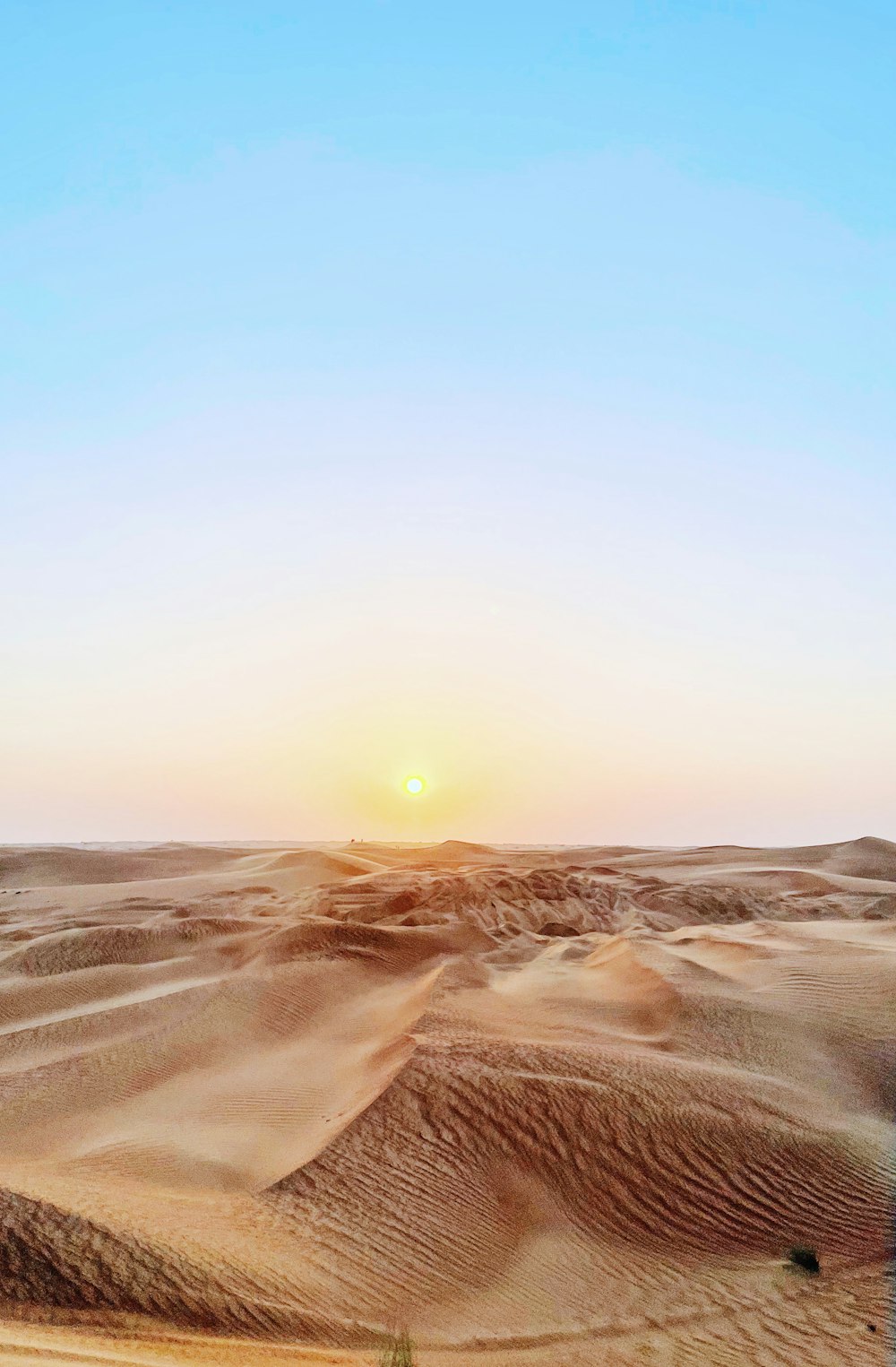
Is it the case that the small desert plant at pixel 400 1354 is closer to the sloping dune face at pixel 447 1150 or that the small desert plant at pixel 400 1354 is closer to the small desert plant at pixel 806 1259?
the sloping dune face at pixel 447 1150

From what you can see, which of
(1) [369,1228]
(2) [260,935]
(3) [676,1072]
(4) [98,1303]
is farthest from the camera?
(2) [260,935]

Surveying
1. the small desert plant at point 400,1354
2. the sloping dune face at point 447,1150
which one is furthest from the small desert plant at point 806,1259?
the small desert plant at point 400,1354

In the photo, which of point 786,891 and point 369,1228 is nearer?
point 369,1228

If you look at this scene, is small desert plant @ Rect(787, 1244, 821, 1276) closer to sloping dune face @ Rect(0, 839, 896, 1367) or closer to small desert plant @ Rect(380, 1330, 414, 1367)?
sloping dune face @ Rect(0, 839, 896, 1367)

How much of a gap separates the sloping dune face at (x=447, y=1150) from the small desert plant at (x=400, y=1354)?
82 mm

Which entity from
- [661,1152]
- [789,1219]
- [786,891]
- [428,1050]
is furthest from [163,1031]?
[786,891]

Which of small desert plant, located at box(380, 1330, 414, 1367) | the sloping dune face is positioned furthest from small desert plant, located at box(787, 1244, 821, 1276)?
small desert plant, located at box(380, 1330, 414, 1367)

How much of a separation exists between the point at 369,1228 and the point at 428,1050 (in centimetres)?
158

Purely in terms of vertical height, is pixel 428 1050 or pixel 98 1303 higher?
pixel 428 1050

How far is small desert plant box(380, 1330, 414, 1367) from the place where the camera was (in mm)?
2957

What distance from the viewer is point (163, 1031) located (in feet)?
24.8

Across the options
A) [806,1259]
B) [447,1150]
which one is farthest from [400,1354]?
[806,1259]

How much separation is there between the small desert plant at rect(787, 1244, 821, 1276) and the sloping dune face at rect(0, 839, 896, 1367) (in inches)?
1.1

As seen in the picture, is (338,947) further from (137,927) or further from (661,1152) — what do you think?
(661,1152)
